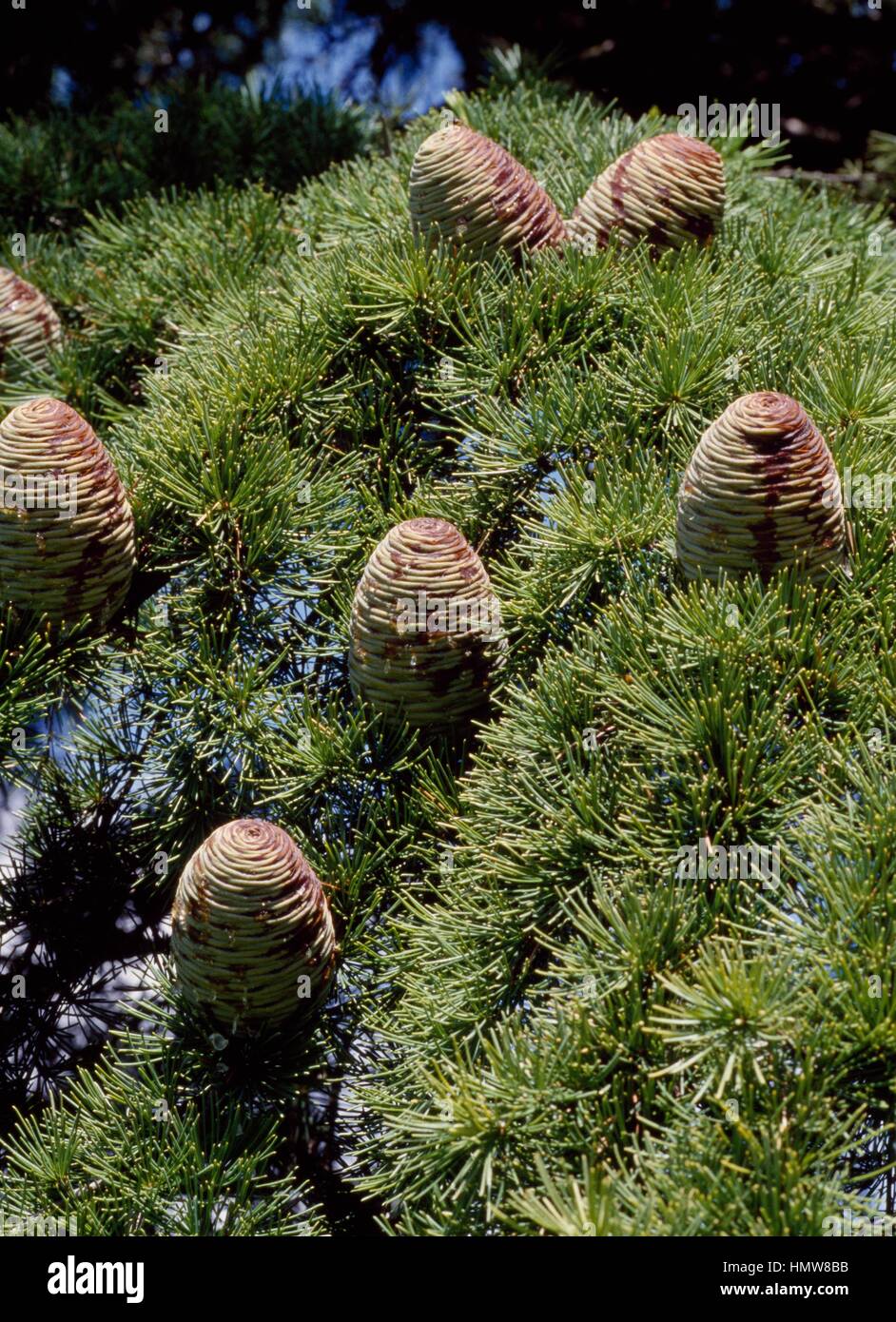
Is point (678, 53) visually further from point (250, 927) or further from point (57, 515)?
point (250, 927)

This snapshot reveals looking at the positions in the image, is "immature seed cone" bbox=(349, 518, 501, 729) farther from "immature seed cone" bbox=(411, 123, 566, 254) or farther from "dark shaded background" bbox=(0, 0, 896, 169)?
"dark shaded background" bbox=(0, 0, 896, 169)

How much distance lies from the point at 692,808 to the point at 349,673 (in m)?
0.26

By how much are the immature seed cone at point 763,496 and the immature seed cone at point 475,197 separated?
324mm

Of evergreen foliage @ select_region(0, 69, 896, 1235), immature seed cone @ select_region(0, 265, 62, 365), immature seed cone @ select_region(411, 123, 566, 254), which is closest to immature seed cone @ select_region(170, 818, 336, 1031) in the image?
evergreen foliage @ select_region(0, 69, 896, 1235)

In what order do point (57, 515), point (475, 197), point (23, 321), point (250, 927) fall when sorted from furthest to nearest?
point (23, 321), point (475, 197), point (57, 515), point (250, 927)

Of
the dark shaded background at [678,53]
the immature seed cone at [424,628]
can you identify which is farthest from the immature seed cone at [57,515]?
the dark shaded background at [678,53]

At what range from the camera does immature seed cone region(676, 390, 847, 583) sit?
2.60ft

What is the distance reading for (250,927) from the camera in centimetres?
77

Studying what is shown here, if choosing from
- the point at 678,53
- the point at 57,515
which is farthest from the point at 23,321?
the point at 678,53

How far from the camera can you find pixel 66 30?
196 centimetres

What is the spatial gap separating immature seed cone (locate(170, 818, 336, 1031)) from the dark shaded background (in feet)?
3.88

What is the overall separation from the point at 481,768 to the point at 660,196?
0.51 metres
